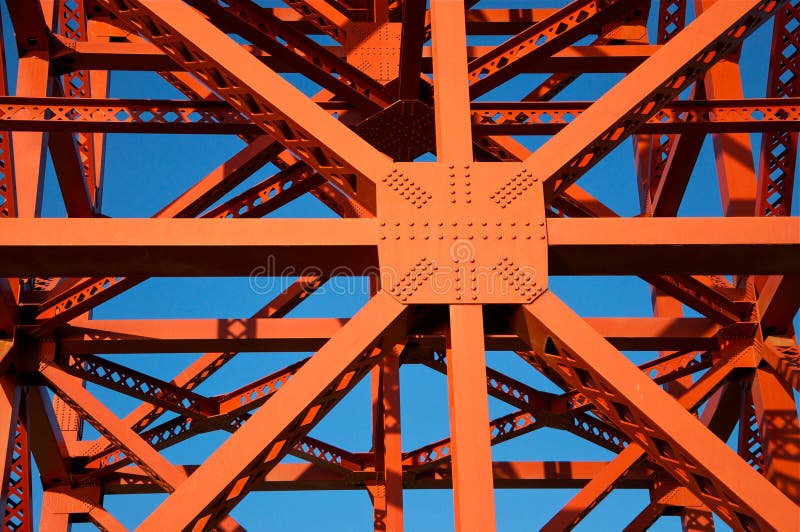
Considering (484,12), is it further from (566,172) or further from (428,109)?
(566,172)

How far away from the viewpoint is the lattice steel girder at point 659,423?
6078 mm

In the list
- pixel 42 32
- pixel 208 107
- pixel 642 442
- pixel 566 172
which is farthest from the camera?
pixel 42 32

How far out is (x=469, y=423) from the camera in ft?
20.2

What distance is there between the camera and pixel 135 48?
11.8 meters

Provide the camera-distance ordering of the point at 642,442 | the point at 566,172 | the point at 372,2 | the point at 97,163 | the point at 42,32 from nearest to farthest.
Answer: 1. the point at 642,442
2. the point at 566,172
3. the point at 42,32
4. the point at 372,2
5. the point at 97,163

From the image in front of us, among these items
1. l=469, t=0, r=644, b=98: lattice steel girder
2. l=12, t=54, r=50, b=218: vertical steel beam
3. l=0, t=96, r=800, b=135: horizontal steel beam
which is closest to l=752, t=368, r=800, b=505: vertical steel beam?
l=0, t=96, r=800, b=135: horizontal steel beam

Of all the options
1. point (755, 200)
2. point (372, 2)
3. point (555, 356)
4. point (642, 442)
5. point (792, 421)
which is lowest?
point (642, 442)

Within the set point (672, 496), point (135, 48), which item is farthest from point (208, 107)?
point (672, 496)

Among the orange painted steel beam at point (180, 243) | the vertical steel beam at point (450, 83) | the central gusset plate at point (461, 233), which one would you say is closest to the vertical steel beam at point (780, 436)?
the central gusset plate at point (461, 233)

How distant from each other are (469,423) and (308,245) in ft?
4.55

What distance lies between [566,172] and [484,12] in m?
6.93

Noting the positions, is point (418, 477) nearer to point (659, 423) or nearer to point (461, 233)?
point (461, 233)

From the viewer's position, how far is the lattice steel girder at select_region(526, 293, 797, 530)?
6.08 m

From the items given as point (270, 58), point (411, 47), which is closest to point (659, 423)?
point (411, 47)
